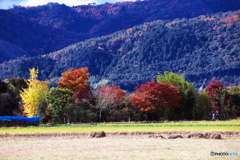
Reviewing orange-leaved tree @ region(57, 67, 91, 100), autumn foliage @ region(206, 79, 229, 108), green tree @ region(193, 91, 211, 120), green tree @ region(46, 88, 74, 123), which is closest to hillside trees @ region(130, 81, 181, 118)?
green tree @ region(193, 91, 211, 120)

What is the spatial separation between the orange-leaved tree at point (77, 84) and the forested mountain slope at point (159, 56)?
3769 inches

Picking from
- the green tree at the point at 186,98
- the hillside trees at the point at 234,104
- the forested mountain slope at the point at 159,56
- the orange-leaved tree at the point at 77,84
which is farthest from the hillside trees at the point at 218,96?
the forested mountain slope at the point at 159,56

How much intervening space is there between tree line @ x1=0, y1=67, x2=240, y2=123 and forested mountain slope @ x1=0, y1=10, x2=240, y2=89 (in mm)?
88414

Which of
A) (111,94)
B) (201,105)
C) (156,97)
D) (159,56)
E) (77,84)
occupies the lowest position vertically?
(201,105)

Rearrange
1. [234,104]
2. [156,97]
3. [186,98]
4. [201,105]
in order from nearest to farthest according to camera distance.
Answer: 1. [156,97]
2. [186,98]
3. [201,105]
4. [234,104]

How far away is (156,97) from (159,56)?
405 ft

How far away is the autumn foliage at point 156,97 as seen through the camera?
57.0 meters

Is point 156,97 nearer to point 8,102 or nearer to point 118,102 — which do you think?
A: point 118,102

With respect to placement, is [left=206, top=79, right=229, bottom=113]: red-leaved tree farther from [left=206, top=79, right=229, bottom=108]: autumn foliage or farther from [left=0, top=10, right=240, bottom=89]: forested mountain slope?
[left=0, top=10, right=240, bottom=89]: forested mountain slope

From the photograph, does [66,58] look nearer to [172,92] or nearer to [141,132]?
[172,92]

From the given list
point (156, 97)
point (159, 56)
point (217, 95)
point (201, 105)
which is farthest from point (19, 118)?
point (159, 56)

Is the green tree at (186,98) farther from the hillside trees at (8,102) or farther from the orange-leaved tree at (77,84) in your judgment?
the hillside trees at (8,102)

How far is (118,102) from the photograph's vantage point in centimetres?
6069

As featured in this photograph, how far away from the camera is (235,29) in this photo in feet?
593
